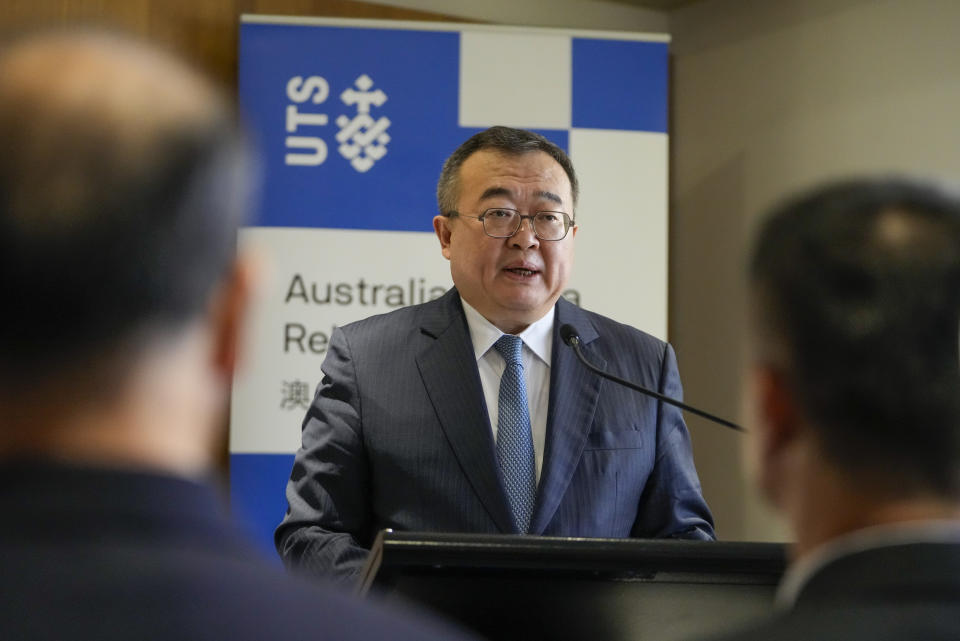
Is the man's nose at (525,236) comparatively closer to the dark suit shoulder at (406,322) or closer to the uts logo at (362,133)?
the dark suit shoulder at (406,322)

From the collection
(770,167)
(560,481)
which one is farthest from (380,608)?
(770,167)

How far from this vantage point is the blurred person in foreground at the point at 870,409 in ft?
2.76

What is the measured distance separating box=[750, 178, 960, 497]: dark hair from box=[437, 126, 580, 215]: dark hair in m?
2.18

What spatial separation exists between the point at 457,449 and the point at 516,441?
16 cm

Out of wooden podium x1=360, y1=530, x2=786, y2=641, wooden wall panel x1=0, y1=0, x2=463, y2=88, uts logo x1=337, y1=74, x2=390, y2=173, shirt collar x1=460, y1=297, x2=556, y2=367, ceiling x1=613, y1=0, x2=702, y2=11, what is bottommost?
wooden podium x1=360, y1=530, x2=786, y2=641

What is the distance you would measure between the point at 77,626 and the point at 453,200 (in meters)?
2.54

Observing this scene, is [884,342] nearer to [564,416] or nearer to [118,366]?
[118,366]

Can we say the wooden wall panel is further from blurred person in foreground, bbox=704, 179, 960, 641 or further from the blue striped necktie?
blurred person in foreground, bbox=704, 179, 960, 641

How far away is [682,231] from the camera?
5781mm

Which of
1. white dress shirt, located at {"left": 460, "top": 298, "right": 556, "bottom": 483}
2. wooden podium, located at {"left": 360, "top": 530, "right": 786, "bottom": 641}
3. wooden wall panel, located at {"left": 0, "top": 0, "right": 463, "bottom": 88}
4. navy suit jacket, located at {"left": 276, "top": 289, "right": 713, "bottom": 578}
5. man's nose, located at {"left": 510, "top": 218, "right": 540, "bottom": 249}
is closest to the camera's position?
wooden podium, located at {"left": 360, "top": 530, "right": 786, "bottom": 641}

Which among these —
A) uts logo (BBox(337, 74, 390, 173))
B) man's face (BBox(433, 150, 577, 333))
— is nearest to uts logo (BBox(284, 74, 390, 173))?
uts logo (BBox(337, 74, 390, 173))

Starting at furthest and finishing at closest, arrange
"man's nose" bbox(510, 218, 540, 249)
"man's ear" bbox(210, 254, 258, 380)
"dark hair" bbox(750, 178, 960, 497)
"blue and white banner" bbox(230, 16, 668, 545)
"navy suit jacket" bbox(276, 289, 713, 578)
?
"blue and white banner" bbox(230, 16, 668, 545)
"man's nose" bbox(510, 218, 540, 249)
"navy suit jacket" bbox(276, 289, 713, 578)
"dark hair" bbox(750, 178, 960, 497)
"man's ear" bbox(210, 254, 258, 380)

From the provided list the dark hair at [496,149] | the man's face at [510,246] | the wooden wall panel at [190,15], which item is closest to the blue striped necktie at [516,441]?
the man's face at [510,246]

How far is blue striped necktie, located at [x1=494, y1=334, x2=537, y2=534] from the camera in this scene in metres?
2.74
